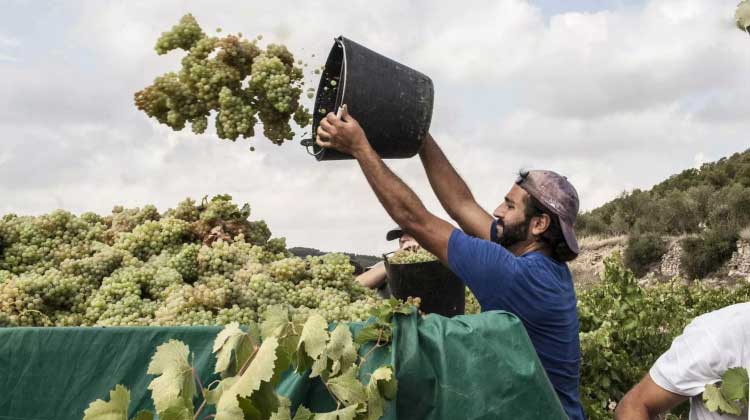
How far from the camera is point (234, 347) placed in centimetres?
242

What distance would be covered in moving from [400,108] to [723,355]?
1.89m

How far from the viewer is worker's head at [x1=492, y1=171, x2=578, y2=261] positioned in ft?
11.6

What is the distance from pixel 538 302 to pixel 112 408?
1.64 m

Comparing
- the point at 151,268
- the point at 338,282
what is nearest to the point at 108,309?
the point at 151,268

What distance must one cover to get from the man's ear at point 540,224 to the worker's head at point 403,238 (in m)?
1.96

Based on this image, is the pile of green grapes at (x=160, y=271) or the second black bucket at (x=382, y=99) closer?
the pile of green grapes at (x=160, y=271)

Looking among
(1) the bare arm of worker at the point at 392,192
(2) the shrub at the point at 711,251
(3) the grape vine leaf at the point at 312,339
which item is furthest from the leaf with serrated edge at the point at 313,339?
(2) the shrub at the point at 711,251

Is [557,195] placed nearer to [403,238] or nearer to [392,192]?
[392,192]

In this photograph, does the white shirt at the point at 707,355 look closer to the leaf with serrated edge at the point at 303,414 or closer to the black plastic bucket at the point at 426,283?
the leaf with serrated edge at the point at 303,414

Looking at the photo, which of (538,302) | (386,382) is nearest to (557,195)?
(538,302)

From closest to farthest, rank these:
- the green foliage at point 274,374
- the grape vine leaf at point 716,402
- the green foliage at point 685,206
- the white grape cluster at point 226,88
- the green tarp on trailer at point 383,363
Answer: the green foliage at point 274,374 → the green tarp on trailer at point 383,363 → the grape vine leaf at point 716,402 → the white grape cluster at point 226,88 → the green foliage at point 685,206

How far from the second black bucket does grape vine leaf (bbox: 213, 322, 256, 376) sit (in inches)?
67.8

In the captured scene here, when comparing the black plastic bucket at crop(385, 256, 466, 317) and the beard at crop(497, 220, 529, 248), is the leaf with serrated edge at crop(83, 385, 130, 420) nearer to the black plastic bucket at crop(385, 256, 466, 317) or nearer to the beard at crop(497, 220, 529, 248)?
the beard at crop(497, 220, 529, 248)

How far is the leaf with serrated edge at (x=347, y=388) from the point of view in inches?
94.6
